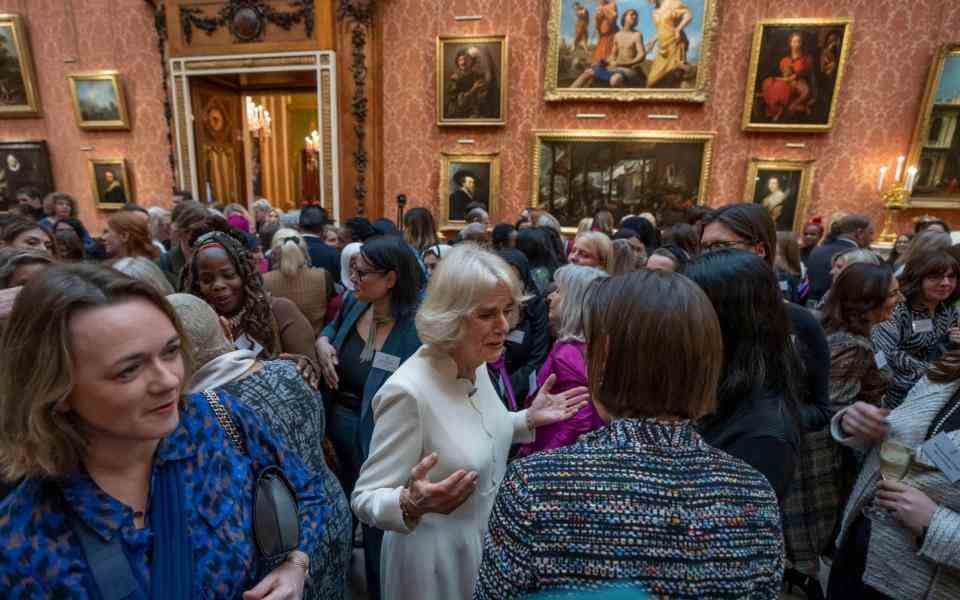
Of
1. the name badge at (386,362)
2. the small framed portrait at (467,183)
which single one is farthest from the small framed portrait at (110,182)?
the name badge at (386,362)

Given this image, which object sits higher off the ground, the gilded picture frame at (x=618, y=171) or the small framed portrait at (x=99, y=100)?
the small framed portrait at (x=99, y=100)

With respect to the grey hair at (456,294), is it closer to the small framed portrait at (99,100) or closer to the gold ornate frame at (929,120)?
the gold ornate frame at (929,120)

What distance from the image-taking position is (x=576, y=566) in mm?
888

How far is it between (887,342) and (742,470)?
316 cm

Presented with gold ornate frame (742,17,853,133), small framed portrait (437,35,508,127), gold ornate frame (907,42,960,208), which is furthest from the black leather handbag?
gold ornate frame (907,42,960,208)

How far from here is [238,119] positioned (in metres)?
12.0

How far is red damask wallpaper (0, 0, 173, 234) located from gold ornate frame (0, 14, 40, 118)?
4.5 inches

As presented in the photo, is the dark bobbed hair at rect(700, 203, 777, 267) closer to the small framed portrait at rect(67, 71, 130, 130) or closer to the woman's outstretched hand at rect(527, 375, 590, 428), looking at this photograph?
the woman's outstretched hand at rect(527, 375, 590, 428)

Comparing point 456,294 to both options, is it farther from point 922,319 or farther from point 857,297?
point 922,319

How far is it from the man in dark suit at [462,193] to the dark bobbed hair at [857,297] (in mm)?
7515

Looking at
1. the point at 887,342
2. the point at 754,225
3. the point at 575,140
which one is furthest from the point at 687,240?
the point at 575,140

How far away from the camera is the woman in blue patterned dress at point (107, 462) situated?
3.26ft

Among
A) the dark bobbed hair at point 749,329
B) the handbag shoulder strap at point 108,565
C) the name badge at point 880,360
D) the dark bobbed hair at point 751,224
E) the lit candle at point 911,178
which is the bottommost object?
the name badge at point 880,360

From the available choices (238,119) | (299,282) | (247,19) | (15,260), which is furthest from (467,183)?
(15,260)
